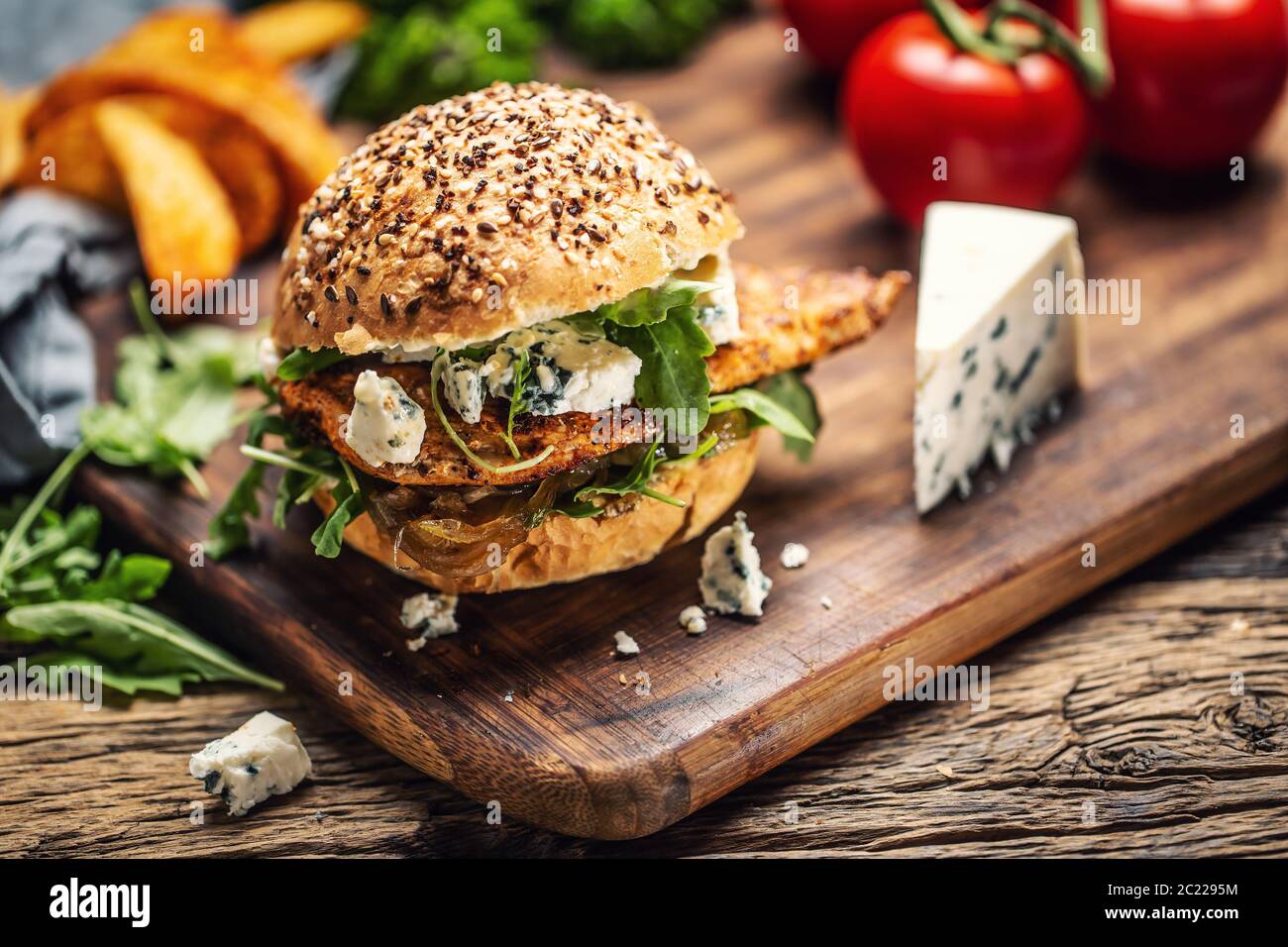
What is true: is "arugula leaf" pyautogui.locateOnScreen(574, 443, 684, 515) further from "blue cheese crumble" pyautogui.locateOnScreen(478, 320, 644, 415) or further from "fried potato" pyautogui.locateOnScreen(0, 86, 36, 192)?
"fried potato" pyautogui.locateOnScreen(0, 86, 36, 192)

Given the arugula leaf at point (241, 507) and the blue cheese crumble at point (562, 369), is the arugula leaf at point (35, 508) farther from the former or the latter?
the blue cheese crumble at point (562, 369)

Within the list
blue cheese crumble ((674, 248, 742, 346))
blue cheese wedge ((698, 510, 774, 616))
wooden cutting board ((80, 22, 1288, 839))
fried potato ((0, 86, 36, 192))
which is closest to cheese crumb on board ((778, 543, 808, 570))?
wooden cutting board ((80, 22, 1288, 839))

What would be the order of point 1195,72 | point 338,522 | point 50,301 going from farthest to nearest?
point 1195,72
point 50,301
point 338,522

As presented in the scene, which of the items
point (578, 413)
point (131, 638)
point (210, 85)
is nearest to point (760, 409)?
point (578, 413)

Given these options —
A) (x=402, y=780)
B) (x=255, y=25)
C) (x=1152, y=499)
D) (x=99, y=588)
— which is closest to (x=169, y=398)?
(x=99, y=588)

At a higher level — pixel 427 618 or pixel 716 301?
pixel 716 301

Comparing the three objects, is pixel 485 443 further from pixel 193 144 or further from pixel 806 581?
pixel 193 144

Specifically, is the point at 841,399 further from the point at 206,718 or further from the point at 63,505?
the point at 63,505
